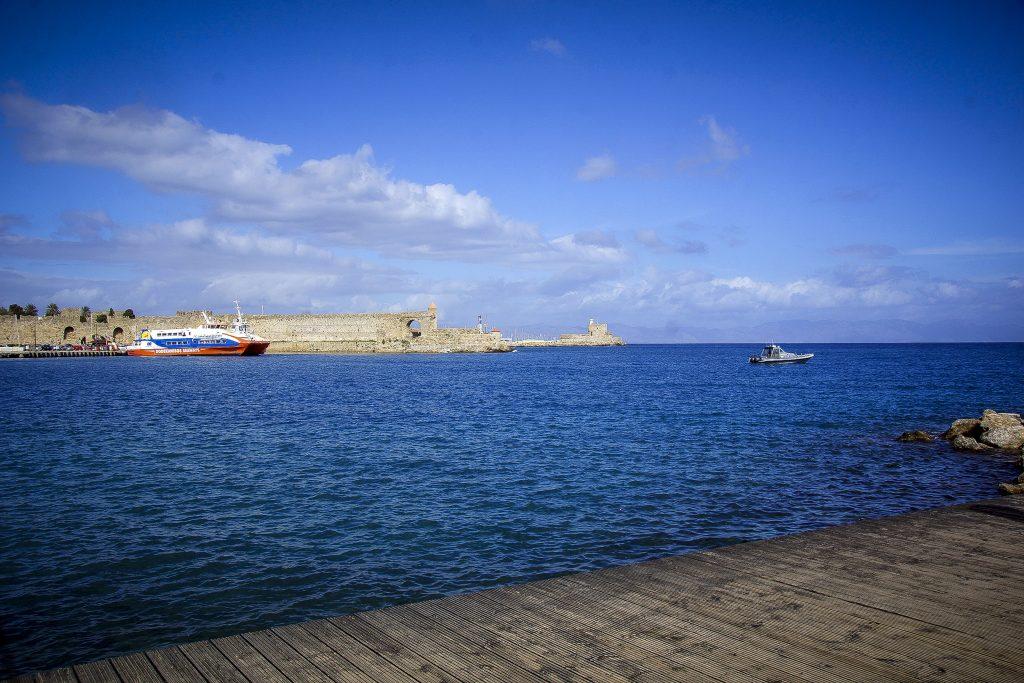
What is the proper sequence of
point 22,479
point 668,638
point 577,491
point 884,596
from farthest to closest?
1. point 22,479
2. point 577,491
3. point 884,596
4. point 668,638

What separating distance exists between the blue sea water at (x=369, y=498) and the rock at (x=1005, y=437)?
141 centimetres

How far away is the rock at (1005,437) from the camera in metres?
17.8

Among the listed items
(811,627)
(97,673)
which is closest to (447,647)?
(97,673)

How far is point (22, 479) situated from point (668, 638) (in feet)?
49.1

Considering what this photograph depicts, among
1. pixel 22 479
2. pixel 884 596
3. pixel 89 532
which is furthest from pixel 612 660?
pixel 22 479

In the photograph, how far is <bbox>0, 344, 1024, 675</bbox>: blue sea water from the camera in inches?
304

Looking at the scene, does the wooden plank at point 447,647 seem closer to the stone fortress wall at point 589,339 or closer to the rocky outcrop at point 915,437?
the rocky outcrop at point 915,437

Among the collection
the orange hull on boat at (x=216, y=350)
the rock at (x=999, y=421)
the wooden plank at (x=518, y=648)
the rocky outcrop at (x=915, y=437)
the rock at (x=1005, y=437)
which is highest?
the orange hull on boat at (x=216, y=350)

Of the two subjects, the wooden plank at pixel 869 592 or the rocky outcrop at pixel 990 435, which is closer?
the wooden plank at pixel 869 592

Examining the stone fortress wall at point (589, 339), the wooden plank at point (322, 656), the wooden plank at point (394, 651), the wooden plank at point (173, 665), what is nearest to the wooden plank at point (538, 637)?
the wooden plank at point (394, 651)

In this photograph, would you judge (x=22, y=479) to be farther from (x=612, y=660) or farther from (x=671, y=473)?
(x=612, y=660)

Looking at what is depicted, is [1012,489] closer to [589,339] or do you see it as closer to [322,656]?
[322,656]

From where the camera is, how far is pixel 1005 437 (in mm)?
17969

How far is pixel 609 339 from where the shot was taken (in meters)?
186
